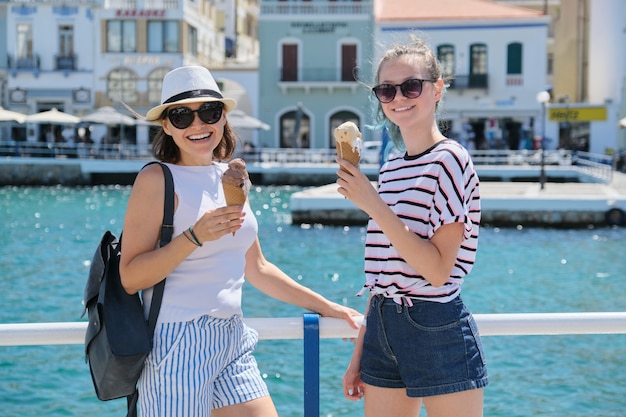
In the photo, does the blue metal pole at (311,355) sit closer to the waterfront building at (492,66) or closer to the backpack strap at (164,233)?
the backpack strap at (164,233)

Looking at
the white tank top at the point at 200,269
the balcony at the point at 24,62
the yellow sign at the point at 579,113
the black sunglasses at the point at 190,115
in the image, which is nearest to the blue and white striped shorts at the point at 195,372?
the white tank top at the point at 200,269

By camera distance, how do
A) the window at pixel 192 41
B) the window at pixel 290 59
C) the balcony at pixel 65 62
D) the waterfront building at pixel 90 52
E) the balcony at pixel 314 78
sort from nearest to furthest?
the balcony at pixel 314 78, the waterfront building at pixel 90 52, the balcony at pixel 65 62, the window at pixel 290 59, the window at pixel 192 41

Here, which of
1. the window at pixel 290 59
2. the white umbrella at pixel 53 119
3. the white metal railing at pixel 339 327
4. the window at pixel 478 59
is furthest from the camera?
the window at pixel 290 59

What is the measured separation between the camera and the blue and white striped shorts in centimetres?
241

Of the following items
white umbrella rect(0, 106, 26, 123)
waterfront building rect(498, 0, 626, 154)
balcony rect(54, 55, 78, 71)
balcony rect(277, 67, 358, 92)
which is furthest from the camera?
balcony rect(54, 55, 78, 71)

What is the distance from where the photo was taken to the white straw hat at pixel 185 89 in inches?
102

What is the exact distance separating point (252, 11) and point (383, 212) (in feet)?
172

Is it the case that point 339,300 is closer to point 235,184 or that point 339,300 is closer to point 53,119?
point 235,184

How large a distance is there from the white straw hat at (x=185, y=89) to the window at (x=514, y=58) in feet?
124

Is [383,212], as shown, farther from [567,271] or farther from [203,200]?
[567,271]

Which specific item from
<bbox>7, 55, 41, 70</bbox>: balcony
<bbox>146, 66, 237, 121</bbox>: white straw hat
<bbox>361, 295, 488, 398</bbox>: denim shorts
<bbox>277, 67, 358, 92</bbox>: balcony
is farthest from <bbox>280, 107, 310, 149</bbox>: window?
<bbox>361, 295, 488, 398</bbox>: denim shorts

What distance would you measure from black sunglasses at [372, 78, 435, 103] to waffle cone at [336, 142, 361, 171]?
26 cm

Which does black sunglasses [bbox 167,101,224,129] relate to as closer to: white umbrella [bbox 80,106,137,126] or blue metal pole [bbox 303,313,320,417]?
blue metal pole [bbox 303,313,320,417]

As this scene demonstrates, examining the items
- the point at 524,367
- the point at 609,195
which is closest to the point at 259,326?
the point at 524,367
